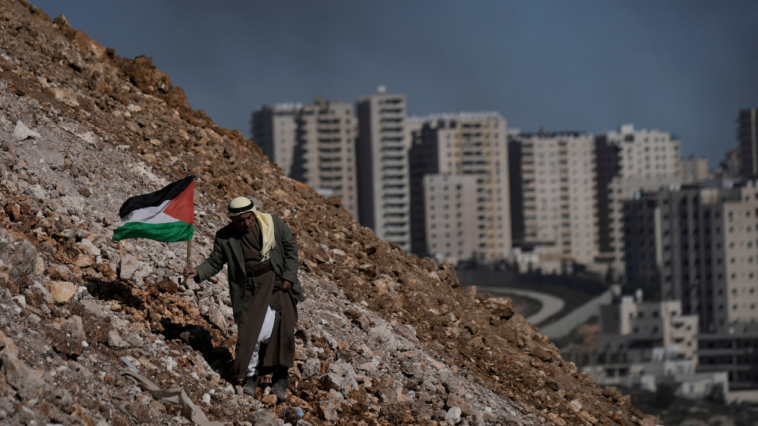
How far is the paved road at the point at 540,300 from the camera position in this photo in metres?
101

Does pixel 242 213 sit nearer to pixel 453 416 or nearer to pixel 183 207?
pixel 183 207

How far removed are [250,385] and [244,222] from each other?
1631 millimetres

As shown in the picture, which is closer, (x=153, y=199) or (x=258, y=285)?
(x=258, y=285)

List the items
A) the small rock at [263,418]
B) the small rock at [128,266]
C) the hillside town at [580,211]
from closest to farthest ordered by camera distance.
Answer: the small rock at [263,418], the small rock at [128,266], the hillside town at [580,211]

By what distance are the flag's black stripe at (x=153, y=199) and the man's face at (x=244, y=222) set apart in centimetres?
96

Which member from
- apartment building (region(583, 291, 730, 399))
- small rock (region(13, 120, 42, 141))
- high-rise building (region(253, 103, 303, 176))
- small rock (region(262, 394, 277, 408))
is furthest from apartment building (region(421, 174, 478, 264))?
small rock (region(262, 394, 277, 408))

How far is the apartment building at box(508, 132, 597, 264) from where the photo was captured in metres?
160

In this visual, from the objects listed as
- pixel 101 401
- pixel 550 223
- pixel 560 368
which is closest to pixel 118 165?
pixel 101 401

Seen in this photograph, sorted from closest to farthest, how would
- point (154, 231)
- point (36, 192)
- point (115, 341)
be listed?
point (115, 341), point (154, 231), point (36, 192)

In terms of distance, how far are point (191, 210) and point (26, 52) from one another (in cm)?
680

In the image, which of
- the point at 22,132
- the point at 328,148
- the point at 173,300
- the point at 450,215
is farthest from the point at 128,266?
the point at 328,148

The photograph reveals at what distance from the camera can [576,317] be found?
324 ft

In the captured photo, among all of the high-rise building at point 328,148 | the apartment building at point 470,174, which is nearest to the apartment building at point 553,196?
the apartment building at point 470,174

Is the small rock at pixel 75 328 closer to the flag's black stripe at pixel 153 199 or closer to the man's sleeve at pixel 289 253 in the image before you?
the flag's black stripe at pixel 153 199
